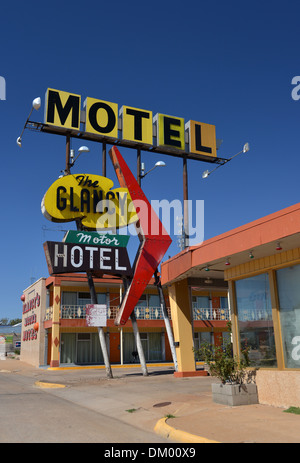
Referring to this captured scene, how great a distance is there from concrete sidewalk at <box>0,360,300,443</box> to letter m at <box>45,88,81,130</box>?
15224 millimetres

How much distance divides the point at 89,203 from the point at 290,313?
51.9 ft

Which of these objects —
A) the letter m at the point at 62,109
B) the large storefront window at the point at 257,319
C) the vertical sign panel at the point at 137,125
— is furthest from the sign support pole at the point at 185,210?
the large storefront window at the point at 257,319

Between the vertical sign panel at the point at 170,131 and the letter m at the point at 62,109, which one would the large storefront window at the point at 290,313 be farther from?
the vertical sign panel at the point at 170,131

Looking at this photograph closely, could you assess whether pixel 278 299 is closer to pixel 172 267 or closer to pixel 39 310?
pixel 172 267

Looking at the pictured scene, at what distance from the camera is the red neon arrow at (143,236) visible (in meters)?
23.3

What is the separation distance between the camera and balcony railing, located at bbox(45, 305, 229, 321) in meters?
34.6

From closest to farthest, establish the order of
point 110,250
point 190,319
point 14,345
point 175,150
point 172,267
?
point 172,267, point 190,319, point 110,250, point 175,150, point 14,345

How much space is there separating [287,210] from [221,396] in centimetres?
527

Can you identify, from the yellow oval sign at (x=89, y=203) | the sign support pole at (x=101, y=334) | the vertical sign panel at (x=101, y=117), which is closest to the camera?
the sign support pole at (x=101, y=334)

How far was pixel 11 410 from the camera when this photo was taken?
12.2 m

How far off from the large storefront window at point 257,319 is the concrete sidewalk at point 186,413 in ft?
4.86

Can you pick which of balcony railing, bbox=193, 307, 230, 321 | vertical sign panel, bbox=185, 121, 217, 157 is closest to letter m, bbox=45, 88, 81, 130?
vertical sign panel, bbox=185, 121, 217, 157
